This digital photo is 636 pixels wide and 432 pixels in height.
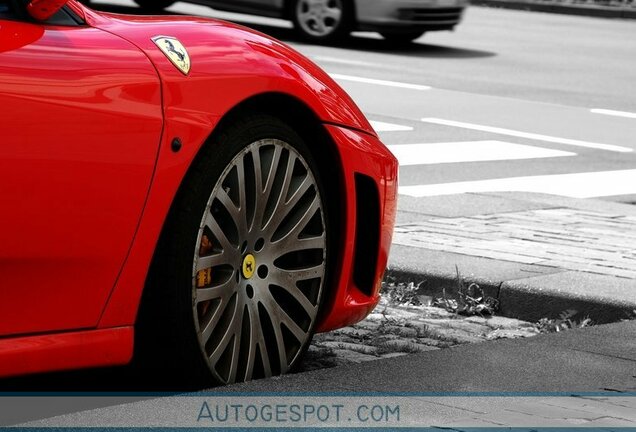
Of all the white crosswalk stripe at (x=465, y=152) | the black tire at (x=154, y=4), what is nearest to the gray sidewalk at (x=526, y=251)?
the white crosswalk stripe at (x=465, y=152)

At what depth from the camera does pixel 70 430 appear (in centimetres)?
370

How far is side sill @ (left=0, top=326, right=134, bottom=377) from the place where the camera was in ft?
12.3

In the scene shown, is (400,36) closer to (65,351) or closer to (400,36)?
(400,36)

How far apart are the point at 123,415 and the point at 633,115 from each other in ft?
33.8

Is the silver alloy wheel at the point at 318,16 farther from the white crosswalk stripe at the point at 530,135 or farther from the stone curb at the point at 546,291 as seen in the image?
the stone curb at the point at 546,291

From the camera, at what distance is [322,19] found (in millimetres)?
18078

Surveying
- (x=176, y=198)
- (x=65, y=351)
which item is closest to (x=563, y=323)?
(x=176, y=198)

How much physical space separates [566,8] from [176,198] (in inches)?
895

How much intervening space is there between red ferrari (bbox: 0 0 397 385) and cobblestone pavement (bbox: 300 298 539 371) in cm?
44

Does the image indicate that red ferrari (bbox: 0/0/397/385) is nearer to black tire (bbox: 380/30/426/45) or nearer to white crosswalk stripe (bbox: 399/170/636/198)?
white crosswalk stripe (bbox: 399/170/636/198)

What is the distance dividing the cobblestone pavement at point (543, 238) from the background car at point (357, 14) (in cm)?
969

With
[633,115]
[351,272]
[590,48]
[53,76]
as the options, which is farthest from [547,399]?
[590,48]

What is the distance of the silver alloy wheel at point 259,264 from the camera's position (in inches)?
166

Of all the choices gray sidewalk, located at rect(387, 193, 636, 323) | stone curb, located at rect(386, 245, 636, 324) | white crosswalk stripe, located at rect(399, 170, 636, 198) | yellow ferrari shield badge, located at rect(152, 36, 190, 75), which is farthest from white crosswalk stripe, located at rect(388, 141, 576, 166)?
yellow ferrari shield badge, located at rect(152, 36, 190, 75)
